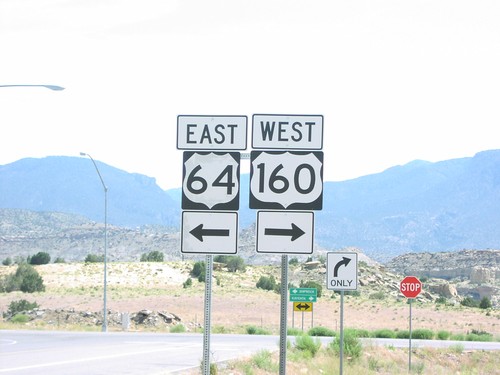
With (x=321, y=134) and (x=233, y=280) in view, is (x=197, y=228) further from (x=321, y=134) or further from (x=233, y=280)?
(x=233, y=280)

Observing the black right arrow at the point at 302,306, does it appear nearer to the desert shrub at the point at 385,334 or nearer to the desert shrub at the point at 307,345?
the desert shrub at the point at 307,345

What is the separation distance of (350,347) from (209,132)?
2127 centimetres

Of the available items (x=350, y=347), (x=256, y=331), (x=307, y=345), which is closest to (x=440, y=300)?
(x=256, y=331)

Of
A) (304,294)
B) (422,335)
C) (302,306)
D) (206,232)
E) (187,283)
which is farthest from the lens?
(187,283)

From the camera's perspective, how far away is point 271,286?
89.8 m

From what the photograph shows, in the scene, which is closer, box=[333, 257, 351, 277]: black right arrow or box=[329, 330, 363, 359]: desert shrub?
box=[333, 257, 351, 277]: black right arrow

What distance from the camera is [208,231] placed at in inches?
442

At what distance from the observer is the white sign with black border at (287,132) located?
11.4 m

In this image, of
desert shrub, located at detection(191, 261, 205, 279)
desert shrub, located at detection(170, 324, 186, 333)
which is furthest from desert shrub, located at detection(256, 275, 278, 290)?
desert shrub, located at detection(170, 324, 186, 333)

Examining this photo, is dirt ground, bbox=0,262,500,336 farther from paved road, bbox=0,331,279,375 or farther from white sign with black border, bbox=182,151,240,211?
white sign with black border, bbox=182,151,240,211

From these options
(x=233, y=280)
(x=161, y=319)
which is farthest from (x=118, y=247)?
(x=161, y=319)

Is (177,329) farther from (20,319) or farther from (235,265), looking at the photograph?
(235,265)

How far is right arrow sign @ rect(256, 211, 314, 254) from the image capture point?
1134cm

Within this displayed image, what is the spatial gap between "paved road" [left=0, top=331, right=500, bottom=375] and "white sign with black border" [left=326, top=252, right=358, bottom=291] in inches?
175
